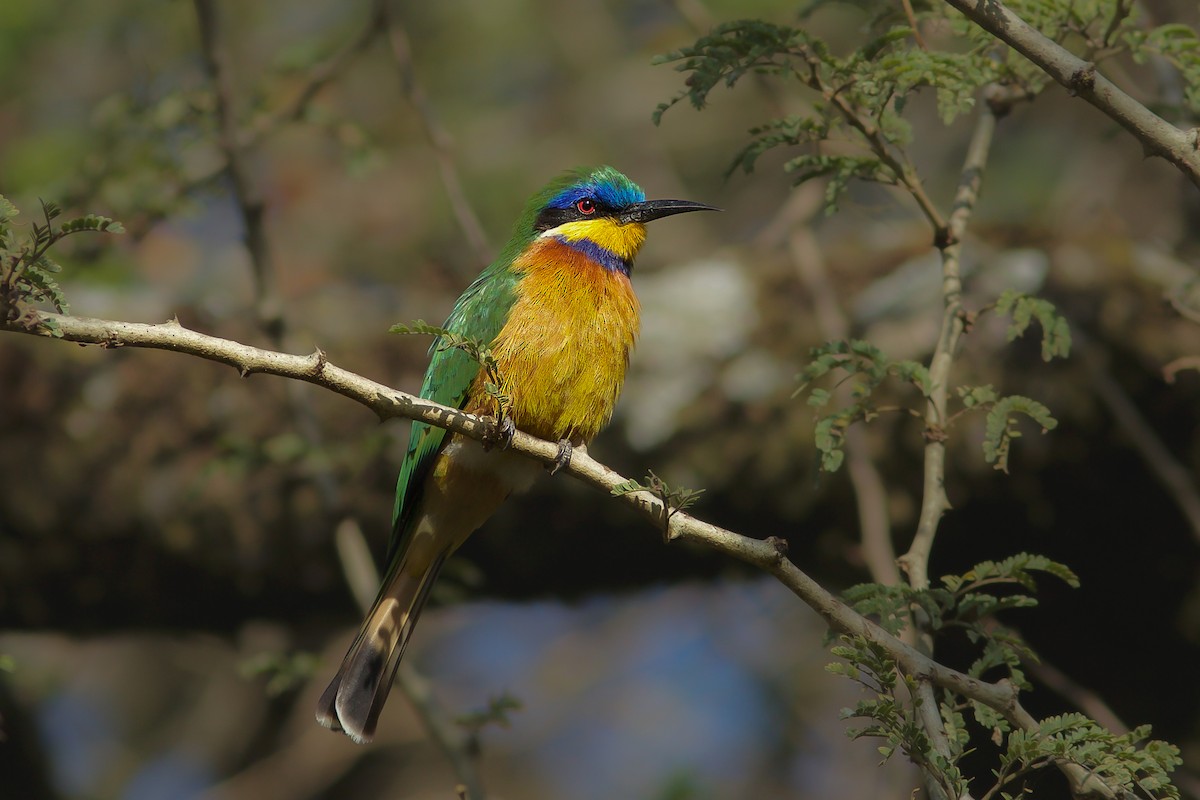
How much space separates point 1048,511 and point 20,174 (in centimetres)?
469

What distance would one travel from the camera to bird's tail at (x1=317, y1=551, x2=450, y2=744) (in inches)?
134

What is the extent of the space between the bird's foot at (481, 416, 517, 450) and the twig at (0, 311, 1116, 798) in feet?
1.08

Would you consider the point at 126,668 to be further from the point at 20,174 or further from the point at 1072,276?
the point at 1072,276

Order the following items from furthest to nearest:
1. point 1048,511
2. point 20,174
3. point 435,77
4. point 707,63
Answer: point 435,77, point 20,174, point 1048,511, point 707,63

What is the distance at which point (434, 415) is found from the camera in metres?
2.28

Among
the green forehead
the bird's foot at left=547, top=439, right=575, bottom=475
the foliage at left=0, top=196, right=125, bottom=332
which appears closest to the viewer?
the foliage at left=0, top=196, right=125, bottom=332

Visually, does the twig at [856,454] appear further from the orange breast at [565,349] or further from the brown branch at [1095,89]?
the brown branch at [1095,89]

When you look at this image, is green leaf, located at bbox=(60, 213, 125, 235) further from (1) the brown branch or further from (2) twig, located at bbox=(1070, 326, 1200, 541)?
(2) twig, located at bbox=(1070, 326, 1200, 541)

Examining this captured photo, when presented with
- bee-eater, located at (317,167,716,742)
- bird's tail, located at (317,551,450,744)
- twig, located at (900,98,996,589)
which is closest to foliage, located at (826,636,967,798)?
twig, located at (900,98,996,589)

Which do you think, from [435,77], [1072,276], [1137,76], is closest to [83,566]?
[1072,276]

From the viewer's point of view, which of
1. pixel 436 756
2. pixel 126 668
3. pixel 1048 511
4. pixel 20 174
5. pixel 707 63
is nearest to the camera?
A: pixel 707 63

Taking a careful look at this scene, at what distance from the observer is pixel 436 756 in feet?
21.1

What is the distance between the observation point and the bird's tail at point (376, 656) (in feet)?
11.2

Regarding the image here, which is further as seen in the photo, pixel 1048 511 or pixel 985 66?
pixel 1048 511
